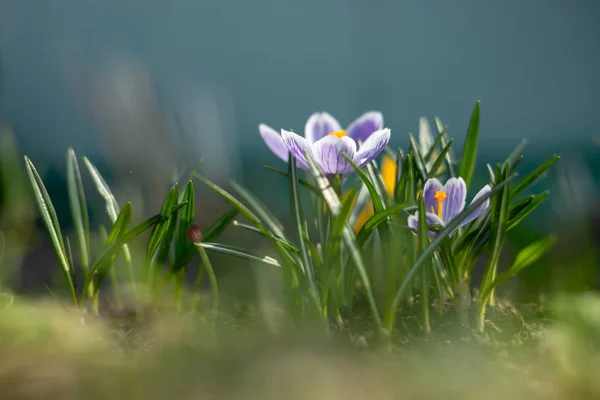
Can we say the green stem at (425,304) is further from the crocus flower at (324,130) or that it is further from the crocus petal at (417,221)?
the crocus flower at (324,130)

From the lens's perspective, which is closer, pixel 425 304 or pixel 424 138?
pixel 425 304

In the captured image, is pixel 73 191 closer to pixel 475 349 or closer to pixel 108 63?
pixel 475 349

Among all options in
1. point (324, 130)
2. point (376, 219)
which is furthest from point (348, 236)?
point (324, 130)

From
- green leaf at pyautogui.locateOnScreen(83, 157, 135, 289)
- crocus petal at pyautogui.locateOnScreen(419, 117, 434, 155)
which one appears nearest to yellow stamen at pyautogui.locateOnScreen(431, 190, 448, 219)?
crocus petal at pyautogui.locateOnScreen(419, 117, 434, 155)

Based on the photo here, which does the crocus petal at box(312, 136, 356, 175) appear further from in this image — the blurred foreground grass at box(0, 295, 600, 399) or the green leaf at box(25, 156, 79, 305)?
the green leaf at box(25, 156, 79, 305)

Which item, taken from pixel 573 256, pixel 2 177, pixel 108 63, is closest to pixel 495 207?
pixel 573 256

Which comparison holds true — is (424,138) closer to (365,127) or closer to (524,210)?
(365,127)
